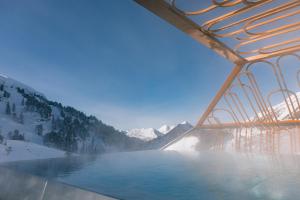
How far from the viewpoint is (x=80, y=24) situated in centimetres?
1480

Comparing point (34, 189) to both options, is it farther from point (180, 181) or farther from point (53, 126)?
point (53, 126)

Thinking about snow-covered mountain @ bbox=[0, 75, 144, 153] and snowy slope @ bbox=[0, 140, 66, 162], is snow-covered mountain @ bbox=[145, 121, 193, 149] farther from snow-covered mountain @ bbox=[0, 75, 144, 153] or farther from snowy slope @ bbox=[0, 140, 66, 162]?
snow-covered mountain @ bbox=[0, 75, 144, 153]

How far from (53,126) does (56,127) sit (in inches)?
51.2

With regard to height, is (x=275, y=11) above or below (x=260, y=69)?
below

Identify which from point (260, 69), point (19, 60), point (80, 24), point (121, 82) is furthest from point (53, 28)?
point (260, 69)

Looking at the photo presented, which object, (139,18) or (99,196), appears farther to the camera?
(139,18)

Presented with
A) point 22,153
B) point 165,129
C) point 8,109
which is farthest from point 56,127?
point 165,129

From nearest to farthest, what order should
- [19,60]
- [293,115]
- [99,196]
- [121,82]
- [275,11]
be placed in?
[99,196]
[275,11]
[293,115]
[19,60]
[121,82]

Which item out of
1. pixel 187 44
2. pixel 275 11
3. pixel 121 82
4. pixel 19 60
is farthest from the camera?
pixel 121 82

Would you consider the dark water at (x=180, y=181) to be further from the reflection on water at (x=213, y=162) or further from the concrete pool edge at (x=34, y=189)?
the concrete pool edge at (x=34, y=189)

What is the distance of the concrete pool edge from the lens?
4.70 feet

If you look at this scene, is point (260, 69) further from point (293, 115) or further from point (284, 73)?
point (293, 115)

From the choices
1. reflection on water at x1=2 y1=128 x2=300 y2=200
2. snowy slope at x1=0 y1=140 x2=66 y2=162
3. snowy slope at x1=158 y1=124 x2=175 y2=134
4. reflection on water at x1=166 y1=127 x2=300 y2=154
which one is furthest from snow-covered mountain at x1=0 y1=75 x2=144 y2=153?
snowy slope at x1=158 y1=124 x2=175 y2=134

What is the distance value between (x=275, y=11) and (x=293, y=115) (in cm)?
429
